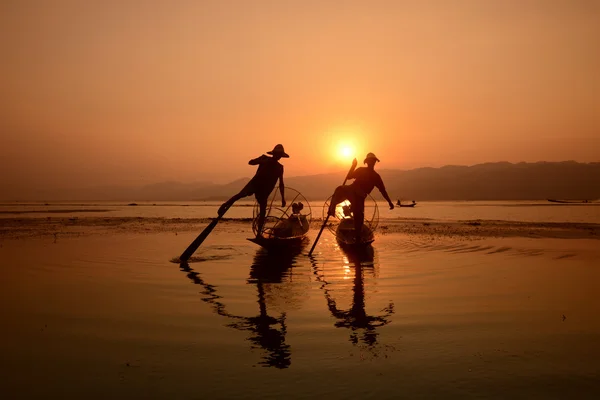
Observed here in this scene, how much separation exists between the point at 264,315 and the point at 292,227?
572 inches

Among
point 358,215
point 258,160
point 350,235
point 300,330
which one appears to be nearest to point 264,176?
point 258,160

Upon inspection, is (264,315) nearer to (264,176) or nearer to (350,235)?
(264,176)

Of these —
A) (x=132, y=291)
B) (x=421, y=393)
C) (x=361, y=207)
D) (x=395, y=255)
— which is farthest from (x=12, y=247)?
(x=421, y=393)

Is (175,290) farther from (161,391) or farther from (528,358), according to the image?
(528,358)

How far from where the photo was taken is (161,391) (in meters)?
5.22

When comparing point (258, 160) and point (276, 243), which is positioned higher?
point (258, 160)

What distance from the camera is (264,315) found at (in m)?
8.91

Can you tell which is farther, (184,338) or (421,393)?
(184,338)

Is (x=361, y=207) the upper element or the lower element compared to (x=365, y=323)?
upper

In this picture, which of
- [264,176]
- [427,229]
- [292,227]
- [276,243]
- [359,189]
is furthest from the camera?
[427,229]

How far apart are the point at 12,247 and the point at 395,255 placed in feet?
58.9

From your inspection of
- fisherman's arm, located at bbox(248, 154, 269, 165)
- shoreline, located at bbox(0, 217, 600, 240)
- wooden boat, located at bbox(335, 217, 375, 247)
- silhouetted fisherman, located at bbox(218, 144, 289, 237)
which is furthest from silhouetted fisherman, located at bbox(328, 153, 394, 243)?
shoreline, located at bbox(0, 217, 600, 240)

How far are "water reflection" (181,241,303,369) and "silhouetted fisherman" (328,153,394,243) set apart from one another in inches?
148

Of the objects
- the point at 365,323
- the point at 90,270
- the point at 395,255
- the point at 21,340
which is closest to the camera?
the point at 21,340
